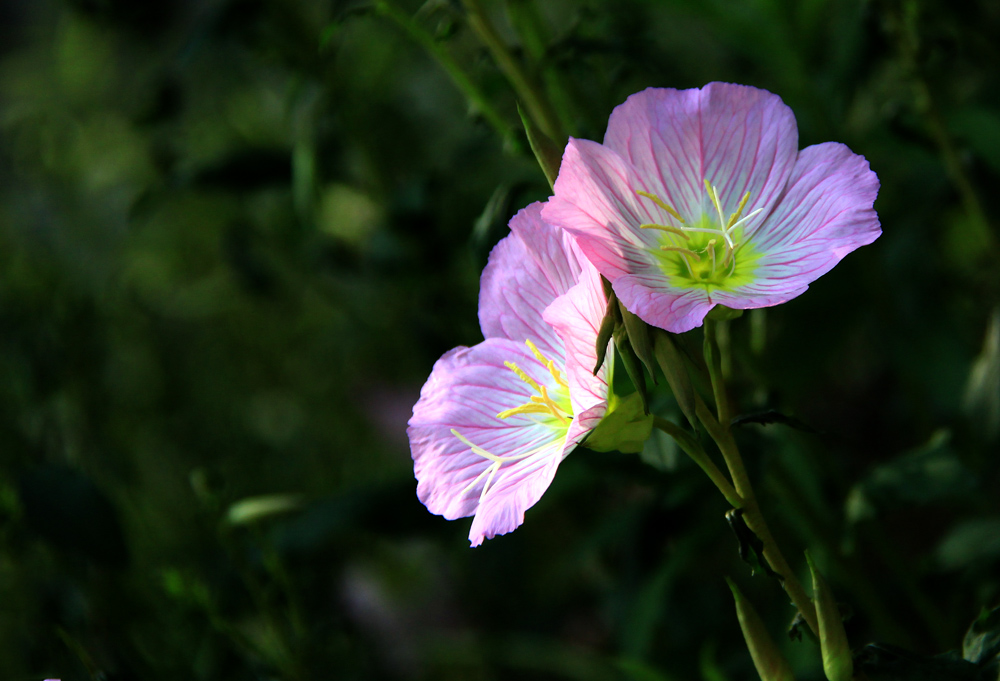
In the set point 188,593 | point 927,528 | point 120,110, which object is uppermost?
point 120,110

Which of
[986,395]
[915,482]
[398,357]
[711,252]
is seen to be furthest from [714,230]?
[398,357]

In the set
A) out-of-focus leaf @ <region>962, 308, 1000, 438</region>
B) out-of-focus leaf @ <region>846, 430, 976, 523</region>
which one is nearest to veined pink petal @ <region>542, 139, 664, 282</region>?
out-of-focus leaf @ <region>846, 430, 976, 523</region>

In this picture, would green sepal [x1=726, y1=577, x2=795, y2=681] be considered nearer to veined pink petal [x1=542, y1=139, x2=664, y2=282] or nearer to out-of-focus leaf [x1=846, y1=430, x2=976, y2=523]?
veined pink petal [x1=542, y1=139, x2=664, y2=282]

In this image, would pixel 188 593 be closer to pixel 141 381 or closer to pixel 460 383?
pixel 460 383

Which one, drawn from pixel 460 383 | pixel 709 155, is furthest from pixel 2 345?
pixel 709 155

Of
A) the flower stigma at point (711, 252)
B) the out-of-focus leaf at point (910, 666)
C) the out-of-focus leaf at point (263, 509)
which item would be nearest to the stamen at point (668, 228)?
the flower stigma at point (711, 252)

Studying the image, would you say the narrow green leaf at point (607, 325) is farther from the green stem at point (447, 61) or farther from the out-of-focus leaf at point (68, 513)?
the out-of-focus leaf at point (68, 513)

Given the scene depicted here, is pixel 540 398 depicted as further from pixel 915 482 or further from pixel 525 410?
pixel 915 482
